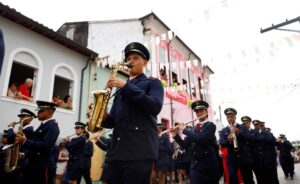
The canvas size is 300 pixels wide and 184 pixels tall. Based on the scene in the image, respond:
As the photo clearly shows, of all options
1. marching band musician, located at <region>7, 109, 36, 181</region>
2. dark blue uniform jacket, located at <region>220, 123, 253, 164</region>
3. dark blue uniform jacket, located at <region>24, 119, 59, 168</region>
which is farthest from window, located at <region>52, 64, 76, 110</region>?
dark blue uniform jacket, located at <region>220, 123, 253, 164</region>

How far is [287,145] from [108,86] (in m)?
15.0

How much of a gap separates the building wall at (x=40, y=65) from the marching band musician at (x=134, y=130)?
8357 millimetres

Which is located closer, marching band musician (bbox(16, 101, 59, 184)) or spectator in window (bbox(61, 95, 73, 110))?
marching band musician (bbox(16, 101, 59, 184))

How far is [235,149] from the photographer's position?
20.5 ft

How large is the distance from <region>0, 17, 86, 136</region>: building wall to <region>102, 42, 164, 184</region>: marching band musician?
836cm

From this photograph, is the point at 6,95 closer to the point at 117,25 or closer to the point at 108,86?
the point at 108,86

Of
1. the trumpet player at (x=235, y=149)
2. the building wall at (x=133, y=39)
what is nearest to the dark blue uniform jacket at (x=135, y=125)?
the trumpet player at (x=235, y=149)

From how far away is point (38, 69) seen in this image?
1102cm

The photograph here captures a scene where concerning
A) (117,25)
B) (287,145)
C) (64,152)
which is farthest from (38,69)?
(287,145)

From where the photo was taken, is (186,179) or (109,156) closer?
(109,156)

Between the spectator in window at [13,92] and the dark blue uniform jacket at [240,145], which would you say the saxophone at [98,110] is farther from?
the spectator in window at [13,92]

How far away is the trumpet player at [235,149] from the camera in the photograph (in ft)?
20.5

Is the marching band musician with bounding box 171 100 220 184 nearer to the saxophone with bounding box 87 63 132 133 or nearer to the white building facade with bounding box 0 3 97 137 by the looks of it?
the saxophone with bounding box 87 63 132 133

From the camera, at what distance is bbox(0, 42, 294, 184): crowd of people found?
237 centimetres
